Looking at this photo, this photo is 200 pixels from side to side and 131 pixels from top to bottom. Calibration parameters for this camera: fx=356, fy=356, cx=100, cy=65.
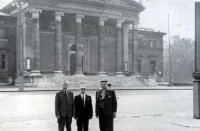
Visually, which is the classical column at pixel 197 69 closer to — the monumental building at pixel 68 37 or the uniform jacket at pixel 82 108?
the uniform jacket at pixel 82 108

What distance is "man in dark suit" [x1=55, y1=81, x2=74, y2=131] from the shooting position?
10.1 metres

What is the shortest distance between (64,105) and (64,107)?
57 millimetres

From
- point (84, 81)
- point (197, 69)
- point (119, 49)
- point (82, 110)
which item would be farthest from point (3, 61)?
point (82, 110)

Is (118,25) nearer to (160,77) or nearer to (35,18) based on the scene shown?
(35,18)

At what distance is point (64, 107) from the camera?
1013cm

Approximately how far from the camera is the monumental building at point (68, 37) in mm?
47312

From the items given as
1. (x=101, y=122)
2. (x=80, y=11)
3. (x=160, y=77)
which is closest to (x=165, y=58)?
(x=160, y=77)

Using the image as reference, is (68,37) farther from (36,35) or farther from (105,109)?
(105,109)

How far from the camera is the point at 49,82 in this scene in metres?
44.6

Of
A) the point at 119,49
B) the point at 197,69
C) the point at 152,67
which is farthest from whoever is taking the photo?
the point at 152,67

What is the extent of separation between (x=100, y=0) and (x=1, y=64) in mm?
17020

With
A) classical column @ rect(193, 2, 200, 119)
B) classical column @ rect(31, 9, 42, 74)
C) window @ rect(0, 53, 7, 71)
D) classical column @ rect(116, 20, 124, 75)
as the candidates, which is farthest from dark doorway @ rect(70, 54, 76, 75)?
classical column @ rect(193, 2, 200, 119)

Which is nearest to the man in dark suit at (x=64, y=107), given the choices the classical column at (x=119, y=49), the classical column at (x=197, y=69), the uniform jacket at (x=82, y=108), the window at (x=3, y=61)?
the uniform jacket at (x=82, y=108)

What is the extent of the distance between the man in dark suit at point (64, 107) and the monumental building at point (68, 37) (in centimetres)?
3512
